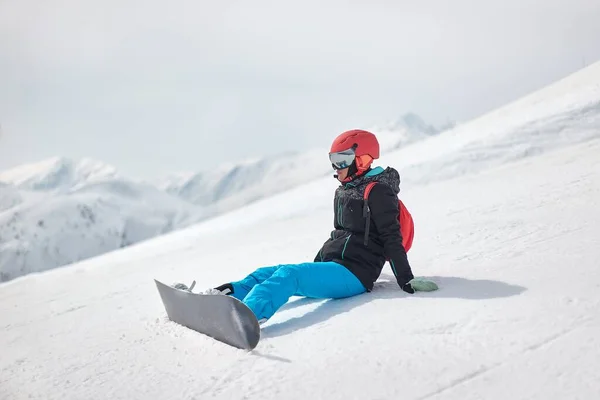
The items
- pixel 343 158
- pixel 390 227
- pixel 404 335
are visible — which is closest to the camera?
pixel 404 335

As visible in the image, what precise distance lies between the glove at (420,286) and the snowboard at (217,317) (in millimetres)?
1261

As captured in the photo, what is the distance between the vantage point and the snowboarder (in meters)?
3.42

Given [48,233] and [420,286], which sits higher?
[48,233]

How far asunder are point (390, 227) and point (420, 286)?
1.62 ft

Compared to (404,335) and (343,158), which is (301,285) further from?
(343,158)

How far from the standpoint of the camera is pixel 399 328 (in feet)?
9.07

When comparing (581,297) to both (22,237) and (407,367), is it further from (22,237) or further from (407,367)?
(22,237)

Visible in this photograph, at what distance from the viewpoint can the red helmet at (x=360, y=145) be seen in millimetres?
3863

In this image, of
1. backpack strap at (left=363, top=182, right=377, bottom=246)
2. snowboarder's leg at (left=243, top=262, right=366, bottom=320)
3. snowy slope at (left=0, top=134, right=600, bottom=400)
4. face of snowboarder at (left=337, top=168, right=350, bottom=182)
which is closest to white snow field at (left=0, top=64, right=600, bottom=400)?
snowy slope at (left=0, top=134, right=600, bottom=400)

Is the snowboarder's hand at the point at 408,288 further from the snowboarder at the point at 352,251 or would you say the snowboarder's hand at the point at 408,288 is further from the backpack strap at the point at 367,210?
the backpack strap at the point at 367,210

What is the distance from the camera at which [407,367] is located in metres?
2.27

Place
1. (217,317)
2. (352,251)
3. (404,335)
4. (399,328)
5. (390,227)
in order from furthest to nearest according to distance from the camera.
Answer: (352,251), (390,227), (217,317), (399,328), (404,335)

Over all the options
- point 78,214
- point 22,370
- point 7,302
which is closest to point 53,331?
point 22,370

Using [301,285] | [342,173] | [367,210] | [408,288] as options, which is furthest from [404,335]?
[342,173]
